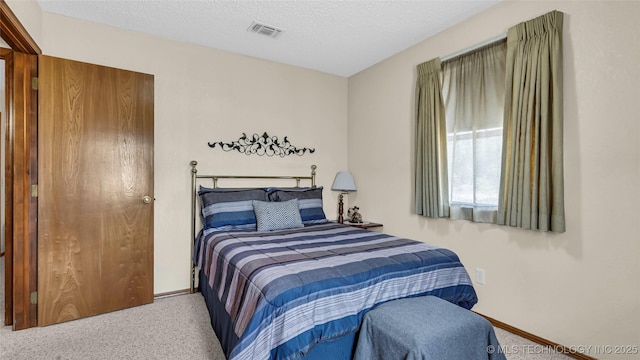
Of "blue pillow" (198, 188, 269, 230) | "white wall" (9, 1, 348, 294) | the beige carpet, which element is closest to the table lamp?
"white wall" (9, 1, 348, 294)

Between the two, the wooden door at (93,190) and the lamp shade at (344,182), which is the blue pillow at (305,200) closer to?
the lamp shade at (344,182)

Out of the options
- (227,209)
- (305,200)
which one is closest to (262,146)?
(305,200)

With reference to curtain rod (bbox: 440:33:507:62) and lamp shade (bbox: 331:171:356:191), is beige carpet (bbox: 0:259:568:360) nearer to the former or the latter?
lamp shade (bbox: 331:171:356:191)

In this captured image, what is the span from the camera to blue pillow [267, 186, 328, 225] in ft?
11.0

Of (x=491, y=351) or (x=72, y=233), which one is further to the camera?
(x=72, y=233)

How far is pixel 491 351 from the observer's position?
1.58m

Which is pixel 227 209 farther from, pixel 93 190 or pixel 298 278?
pixel 298 278

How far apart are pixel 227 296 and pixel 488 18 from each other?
2.90 meters

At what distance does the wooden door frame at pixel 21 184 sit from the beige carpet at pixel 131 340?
23cm

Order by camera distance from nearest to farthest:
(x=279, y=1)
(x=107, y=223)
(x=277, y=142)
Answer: (x=279, y=1)
(x=107, y=223)
(x=277, y=142)

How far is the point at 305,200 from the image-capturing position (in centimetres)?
342

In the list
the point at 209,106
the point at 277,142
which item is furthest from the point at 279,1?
the point at 277,142

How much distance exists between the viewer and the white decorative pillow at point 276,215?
2936mm

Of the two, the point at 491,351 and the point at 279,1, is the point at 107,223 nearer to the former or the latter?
the point at 279,1
